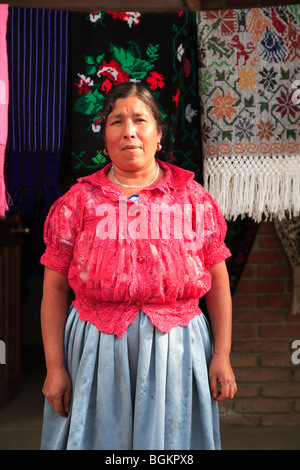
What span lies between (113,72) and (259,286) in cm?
149

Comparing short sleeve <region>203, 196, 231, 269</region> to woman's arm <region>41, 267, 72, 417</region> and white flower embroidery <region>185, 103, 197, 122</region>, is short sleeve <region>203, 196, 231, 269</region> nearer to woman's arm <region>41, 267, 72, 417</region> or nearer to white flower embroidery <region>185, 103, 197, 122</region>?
woman's arm <region>41, 267, 72, 417</region>

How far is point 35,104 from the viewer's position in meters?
2.00

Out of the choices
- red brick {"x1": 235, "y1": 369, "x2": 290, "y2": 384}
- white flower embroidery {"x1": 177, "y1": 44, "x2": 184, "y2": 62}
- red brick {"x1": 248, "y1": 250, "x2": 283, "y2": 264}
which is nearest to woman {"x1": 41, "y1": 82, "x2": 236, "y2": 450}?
white flower embroidery {"x1": 177, "y1": 44, "x2": 184, "y2": 62}

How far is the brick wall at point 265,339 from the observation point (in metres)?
2.88

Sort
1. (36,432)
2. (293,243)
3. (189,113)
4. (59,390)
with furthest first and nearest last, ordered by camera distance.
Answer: (36,432) < (293,243) < (189,113) < (59,390)

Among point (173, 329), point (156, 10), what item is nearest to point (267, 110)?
point (156, 10)

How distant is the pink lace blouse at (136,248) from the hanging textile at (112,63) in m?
0.40

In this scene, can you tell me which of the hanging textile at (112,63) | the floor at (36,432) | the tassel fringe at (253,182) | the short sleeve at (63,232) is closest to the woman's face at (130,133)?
the short sleeve at (63,232)

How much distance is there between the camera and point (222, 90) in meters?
2.04

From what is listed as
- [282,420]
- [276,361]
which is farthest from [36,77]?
[282,420]

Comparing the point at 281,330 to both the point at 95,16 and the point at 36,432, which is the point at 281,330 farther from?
the point at 95,16

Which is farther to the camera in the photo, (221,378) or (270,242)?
(270,242)

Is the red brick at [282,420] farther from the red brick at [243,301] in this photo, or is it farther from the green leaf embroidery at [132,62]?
the green leaf embroidery at [132,62]

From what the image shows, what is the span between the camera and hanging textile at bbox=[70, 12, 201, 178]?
2.00 metres
